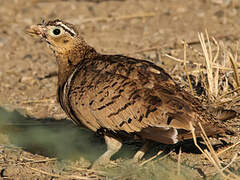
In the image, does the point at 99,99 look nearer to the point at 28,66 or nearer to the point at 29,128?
the point at 29,128

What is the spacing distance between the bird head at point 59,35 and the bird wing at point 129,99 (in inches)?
21.1

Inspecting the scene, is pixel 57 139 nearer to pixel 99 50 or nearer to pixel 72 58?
pixel 72 58

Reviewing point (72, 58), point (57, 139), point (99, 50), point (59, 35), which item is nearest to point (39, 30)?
point (59, 35)

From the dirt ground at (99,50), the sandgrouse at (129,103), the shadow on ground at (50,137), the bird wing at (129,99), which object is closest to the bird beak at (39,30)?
the dirt ground at (99,50)

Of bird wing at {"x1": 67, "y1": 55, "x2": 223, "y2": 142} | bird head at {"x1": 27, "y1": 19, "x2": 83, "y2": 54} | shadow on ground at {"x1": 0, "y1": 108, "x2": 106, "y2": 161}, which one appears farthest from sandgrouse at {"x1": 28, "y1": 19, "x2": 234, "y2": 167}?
shadow on ground at {"x1": 0, "y1": 108, "x2": 106, "y2": 161}

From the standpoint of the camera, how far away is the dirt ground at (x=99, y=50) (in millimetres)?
5262

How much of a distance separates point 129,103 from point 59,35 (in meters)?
1.46

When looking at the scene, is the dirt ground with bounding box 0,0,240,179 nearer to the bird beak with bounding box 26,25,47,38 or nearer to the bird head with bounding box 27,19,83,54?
the bird beak with bounding box 26,25,47,38

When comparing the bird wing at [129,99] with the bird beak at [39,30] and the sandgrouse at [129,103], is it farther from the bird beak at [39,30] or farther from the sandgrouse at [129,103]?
the bird beak at [39,30]

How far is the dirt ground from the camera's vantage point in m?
5.26

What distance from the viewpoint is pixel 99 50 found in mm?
8742

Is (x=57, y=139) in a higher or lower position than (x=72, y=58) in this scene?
lower

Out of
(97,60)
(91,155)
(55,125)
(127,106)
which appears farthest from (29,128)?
(127,106)

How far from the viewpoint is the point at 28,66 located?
8.55m
